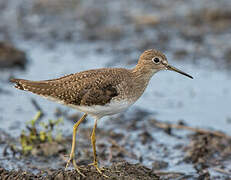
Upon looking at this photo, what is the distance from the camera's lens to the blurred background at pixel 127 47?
30.1ft

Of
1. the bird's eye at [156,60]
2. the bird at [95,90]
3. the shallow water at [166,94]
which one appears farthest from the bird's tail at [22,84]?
the shallow water at [166,94]

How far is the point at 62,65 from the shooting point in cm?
1061

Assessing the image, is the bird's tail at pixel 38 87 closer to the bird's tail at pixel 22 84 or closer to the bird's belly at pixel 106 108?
the bird's tail at pixel 22 84

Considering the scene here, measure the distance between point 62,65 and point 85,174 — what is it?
→ 5.02 metres

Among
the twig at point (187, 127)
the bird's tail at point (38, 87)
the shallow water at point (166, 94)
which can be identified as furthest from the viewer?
the shallow water at point (166, 94)

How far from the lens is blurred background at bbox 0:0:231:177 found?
30.1 ft

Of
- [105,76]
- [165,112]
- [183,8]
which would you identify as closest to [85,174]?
[105,76]

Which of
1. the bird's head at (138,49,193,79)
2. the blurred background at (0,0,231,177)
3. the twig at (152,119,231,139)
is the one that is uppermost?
the blurred background at (0,0,231,177)

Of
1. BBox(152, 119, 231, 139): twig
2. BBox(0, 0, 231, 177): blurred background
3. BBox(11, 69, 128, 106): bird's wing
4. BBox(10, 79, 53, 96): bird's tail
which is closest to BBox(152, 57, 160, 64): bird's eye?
BBox(11, 69, 128, 106): bird's wing

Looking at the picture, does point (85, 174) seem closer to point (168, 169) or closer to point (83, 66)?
point (168, 169)

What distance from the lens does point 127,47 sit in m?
11.6

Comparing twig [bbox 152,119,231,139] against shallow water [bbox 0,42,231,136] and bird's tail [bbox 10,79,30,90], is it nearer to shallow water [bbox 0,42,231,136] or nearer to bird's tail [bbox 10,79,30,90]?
shallow water [bbox 0,42,231,136]

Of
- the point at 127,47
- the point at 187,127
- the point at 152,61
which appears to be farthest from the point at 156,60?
the point at 127,47

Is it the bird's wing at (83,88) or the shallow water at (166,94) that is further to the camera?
the shallow water at (166,94)
